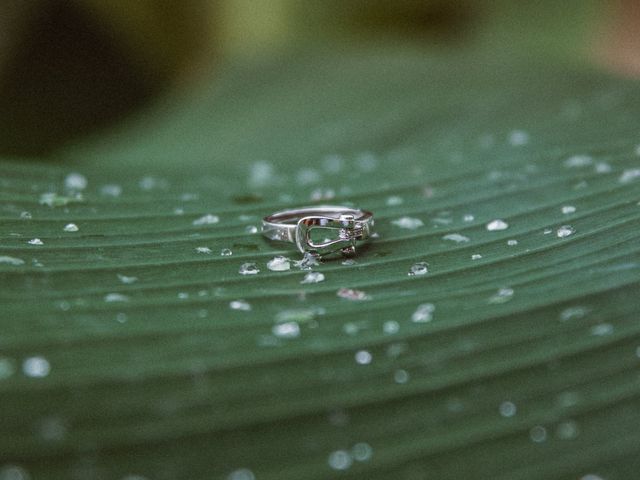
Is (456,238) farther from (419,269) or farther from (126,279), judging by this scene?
(126,279)

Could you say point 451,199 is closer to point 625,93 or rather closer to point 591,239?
point 591,239

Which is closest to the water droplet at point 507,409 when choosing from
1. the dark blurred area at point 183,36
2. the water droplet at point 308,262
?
the water droplet at point 308,262

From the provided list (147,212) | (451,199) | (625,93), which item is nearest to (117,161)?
(147,212)

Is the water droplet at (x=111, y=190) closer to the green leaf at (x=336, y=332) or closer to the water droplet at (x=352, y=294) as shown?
the green leaf at (x=336, y=332)

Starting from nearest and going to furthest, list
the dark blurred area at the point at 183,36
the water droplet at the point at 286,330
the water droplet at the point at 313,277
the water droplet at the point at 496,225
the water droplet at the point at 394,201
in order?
the water droplet at the point at 286,330 < the water droplet at the point at 313,277 < the water droplet at the point at 496,225 < the water droplet at the point at 394,201 < the dark blurred area at the point at 183,36

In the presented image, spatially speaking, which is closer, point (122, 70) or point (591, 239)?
point (591, 239)
